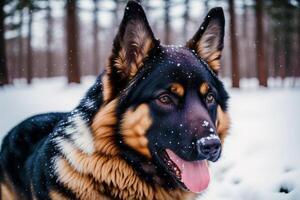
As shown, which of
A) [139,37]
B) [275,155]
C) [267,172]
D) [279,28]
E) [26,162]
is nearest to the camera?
[139,37]

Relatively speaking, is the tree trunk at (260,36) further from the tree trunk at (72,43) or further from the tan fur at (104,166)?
the tan fur at (104,166)

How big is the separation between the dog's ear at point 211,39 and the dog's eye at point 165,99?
0.79 m

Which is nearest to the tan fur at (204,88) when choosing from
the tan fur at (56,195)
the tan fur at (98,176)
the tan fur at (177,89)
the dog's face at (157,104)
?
the dog's face at (157,104)

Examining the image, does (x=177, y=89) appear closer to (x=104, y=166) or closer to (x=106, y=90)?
(x=106, y=90)

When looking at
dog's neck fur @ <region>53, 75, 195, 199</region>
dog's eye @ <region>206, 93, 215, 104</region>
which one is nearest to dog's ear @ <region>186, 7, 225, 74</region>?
dog's eye @ <region>206, 93, 215, 104</region>

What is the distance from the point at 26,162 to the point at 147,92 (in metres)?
1.69

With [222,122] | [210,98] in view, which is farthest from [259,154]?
[210,98]

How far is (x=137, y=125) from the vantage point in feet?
10.6

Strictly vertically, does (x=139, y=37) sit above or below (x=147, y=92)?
above

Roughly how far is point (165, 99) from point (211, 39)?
0.97 meters

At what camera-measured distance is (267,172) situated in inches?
264

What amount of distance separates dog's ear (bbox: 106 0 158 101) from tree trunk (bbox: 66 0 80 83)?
15.1 metres

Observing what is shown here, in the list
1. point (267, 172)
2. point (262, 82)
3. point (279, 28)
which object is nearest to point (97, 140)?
point (267, 172)

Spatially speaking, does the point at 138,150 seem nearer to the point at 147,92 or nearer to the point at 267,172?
the point at 147,92
